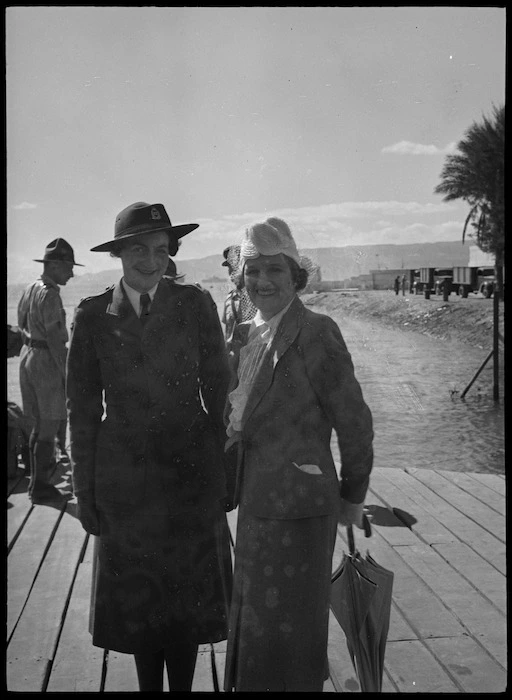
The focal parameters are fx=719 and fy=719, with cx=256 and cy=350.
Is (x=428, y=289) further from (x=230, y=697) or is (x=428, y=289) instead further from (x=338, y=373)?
(x=230, y=697)

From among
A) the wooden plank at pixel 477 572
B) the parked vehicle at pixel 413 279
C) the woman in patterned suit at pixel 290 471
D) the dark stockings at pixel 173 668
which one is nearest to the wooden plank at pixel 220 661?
the dark stockings at pixel 173 668

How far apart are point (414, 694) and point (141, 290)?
1.80 meters

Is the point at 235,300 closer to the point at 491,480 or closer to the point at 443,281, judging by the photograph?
the point at 443,281

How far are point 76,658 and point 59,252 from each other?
1639 millimetres

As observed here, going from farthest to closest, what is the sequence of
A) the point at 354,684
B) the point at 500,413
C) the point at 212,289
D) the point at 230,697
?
the point at 500,413, the point at 354,684, the point at 212,289, the point at 230,697

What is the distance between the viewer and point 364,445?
2230mm

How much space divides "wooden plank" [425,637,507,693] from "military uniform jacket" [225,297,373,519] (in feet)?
3.50

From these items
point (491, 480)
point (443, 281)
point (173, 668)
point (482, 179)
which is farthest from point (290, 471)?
point (491, 480)

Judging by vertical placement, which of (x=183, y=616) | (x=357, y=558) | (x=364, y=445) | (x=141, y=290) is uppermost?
(x=141, y=290)

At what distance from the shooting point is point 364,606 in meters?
2.39

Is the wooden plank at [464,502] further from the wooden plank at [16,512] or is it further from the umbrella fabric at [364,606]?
the wooden plank at [16,512]

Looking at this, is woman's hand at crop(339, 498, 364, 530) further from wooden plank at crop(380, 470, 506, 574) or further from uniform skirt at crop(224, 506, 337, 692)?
wooden plank at crop(380, 470, 506, 574)

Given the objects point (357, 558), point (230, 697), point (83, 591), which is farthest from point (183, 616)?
point (83, 591)

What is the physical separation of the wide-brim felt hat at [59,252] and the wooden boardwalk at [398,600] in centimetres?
153
